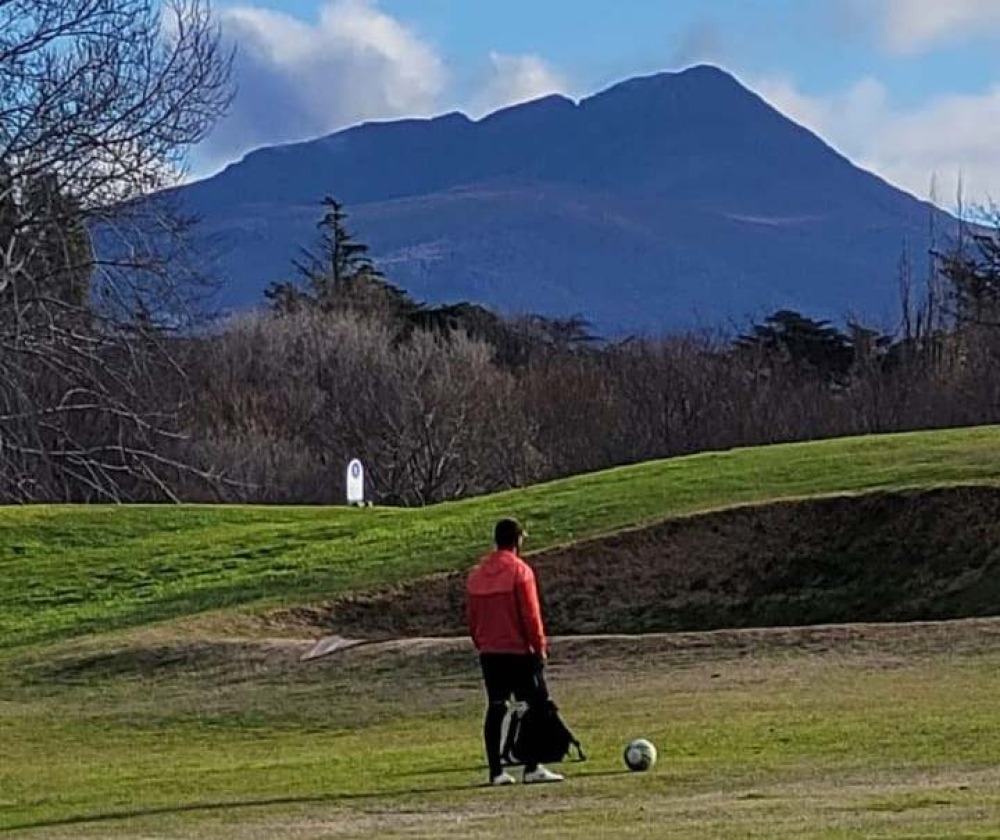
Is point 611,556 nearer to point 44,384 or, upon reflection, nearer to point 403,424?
point 44,384

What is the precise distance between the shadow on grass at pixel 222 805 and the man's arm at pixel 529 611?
1080 millimetres

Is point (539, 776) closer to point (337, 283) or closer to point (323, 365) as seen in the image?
point (323, 365)

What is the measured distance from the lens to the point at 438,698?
23.8 m

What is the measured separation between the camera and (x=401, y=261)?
603 ft

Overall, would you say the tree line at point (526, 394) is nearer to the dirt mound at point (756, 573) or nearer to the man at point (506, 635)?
the dirt mound at point (756, 573)

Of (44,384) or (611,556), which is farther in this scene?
(44,384)

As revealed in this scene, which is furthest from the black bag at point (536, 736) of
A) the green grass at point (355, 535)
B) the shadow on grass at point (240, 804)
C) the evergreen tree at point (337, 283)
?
the evergreen tree at point (337, 283)

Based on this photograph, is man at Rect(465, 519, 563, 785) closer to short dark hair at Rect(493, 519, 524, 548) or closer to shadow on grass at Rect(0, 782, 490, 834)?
short dark hair at Rect(493, 519, 524, 548)

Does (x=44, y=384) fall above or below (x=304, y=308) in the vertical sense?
below

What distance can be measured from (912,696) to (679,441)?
51287mm

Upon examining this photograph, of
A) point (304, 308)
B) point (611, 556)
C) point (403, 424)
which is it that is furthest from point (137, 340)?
point (304, 308)

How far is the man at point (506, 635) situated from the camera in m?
16.3

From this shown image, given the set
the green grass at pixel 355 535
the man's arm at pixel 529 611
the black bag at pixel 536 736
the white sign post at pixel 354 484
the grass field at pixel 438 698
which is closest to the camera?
the grass field at pixel 438 698

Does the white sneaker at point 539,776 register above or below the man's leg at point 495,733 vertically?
below
